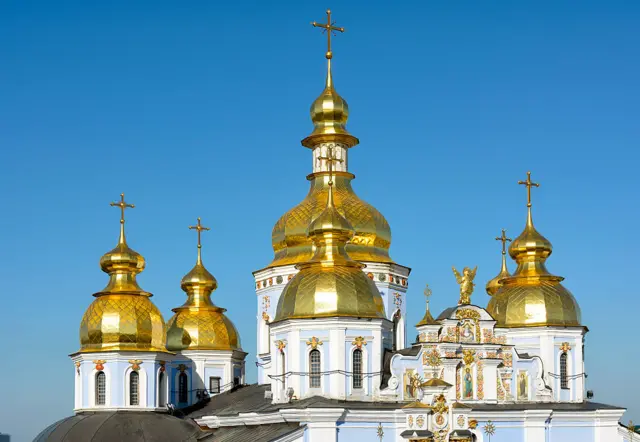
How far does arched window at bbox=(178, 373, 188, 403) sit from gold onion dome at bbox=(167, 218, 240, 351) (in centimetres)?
123

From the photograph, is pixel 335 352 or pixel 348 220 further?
pixel 348 220

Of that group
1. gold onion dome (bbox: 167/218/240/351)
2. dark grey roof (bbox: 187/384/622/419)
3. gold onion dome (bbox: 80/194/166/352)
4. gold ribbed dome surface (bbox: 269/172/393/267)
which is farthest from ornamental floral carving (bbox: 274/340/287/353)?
gold onion dome (bbox: 167/218/240/351)

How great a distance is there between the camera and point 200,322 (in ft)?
173

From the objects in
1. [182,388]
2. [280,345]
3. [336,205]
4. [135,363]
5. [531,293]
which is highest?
[336,205]

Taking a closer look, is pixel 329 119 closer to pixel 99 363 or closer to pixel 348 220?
pixel 348 220

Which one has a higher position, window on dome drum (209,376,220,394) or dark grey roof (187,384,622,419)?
window on dome drum (209,376,220,394)

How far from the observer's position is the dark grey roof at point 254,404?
38.9m

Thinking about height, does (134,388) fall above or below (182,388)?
above

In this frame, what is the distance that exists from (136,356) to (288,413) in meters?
9.25

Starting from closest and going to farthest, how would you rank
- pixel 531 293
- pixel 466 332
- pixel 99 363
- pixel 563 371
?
pixel 466 332, pixel 563 371, pixel 531 293, pixel 99 363

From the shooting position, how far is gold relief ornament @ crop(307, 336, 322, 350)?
40156mm

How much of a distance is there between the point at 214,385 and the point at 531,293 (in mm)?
13952

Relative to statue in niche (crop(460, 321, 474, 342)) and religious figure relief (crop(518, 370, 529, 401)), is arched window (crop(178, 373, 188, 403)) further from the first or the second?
religious figure relief (crop(518, 370, 529, 401))

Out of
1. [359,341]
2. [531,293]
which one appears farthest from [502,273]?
[359,341]
